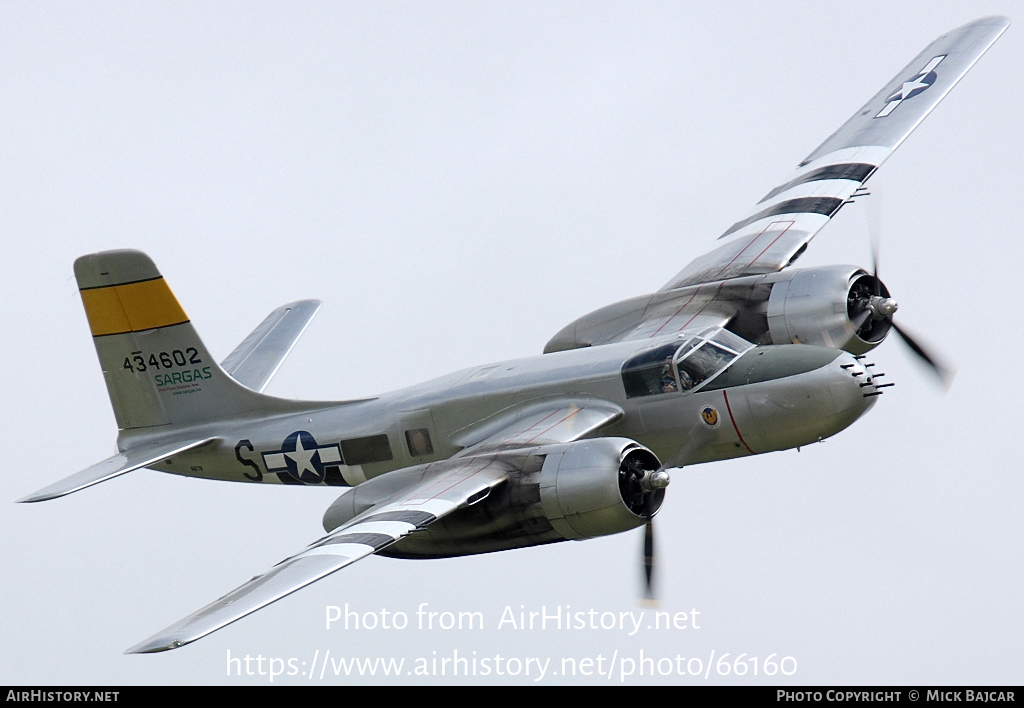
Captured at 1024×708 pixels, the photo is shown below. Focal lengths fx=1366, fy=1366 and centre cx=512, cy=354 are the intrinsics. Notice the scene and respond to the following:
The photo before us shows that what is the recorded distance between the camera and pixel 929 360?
25594 mm

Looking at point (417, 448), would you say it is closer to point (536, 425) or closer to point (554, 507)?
point (536, 425)

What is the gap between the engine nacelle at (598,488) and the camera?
796 inches

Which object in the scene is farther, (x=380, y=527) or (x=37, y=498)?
(x=37, y=498)

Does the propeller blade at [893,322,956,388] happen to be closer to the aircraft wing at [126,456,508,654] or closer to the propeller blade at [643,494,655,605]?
the propeller blade at [643,494,655,605]

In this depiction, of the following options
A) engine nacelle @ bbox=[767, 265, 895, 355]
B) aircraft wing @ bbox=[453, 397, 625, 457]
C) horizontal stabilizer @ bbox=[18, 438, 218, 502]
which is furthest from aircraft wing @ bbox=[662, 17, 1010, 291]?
horizontal stabilizer @ bbox=[18, 438, 218, 502]

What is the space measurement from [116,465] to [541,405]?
8.25 meters

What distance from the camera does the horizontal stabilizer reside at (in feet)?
78.6

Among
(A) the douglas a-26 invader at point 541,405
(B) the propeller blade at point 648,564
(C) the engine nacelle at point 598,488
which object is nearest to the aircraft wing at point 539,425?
(A) the douglas a-26 invader at point 541,405

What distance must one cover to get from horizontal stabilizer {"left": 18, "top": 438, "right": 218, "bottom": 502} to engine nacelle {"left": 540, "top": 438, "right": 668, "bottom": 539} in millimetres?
8490

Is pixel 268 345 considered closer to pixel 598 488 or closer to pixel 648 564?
pixel 648 564

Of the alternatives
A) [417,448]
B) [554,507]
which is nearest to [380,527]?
[554,507]

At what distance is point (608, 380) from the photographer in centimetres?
2312

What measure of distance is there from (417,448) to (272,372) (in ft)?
18.1

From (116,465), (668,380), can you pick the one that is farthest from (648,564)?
(116,465)
